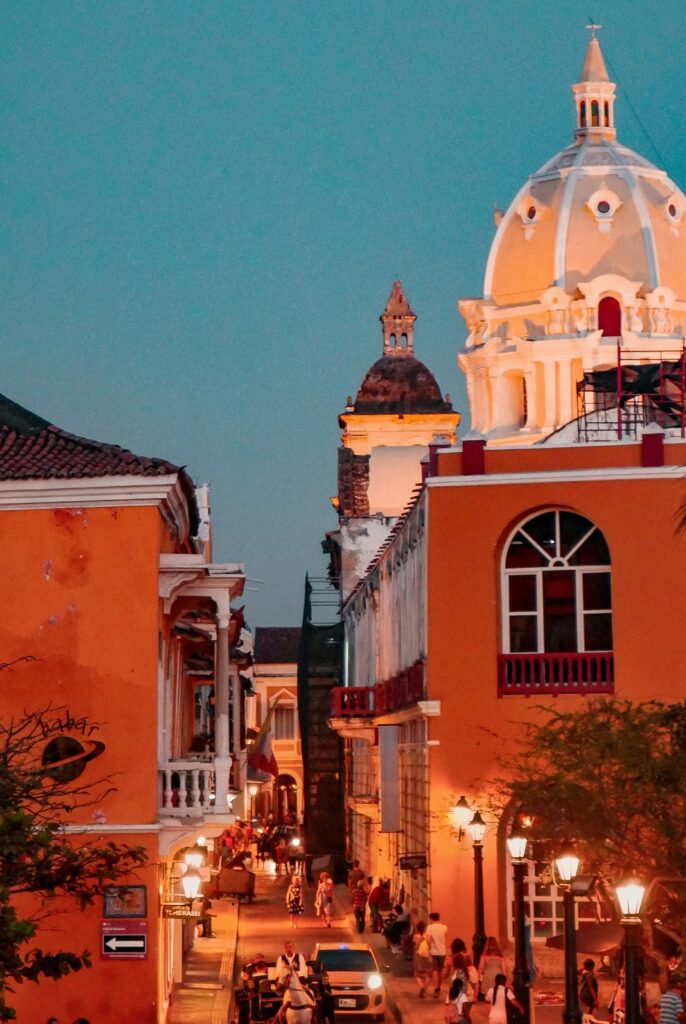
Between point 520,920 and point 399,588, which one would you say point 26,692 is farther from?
point 399,588

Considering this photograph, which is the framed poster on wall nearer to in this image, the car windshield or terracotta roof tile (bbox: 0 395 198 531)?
terracotta roof tile (bbox: 0 395 198 531)

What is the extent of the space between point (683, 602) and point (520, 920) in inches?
341

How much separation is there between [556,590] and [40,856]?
1327 cm

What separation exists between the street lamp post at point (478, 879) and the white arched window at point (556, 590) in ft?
12.7

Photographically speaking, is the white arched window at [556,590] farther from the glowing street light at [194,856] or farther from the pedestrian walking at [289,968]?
the pedestrian walking at [289,968]

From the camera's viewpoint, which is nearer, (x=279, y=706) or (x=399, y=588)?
(x=399, y=588)

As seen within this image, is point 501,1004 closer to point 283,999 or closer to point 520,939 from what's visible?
point 520,939

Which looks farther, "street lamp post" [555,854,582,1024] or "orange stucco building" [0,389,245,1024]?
"orange stucco building" [0,389,245,1024]

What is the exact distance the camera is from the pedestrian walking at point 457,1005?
26.5 m

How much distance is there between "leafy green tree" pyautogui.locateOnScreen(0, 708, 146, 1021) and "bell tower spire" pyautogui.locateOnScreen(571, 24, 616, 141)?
38.5 meters

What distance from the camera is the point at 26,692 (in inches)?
1044

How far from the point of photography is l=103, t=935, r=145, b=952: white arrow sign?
26000mm

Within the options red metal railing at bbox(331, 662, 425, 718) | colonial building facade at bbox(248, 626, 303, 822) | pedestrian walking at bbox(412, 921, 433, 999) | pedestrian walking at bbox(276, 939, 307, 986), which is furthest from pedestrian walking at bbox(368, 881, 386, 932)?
colonial building facade at bbox(248, 626, 303, 822)

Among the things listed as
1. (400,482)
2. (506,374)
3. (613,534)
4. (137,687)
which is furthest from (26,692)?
(400,482)
